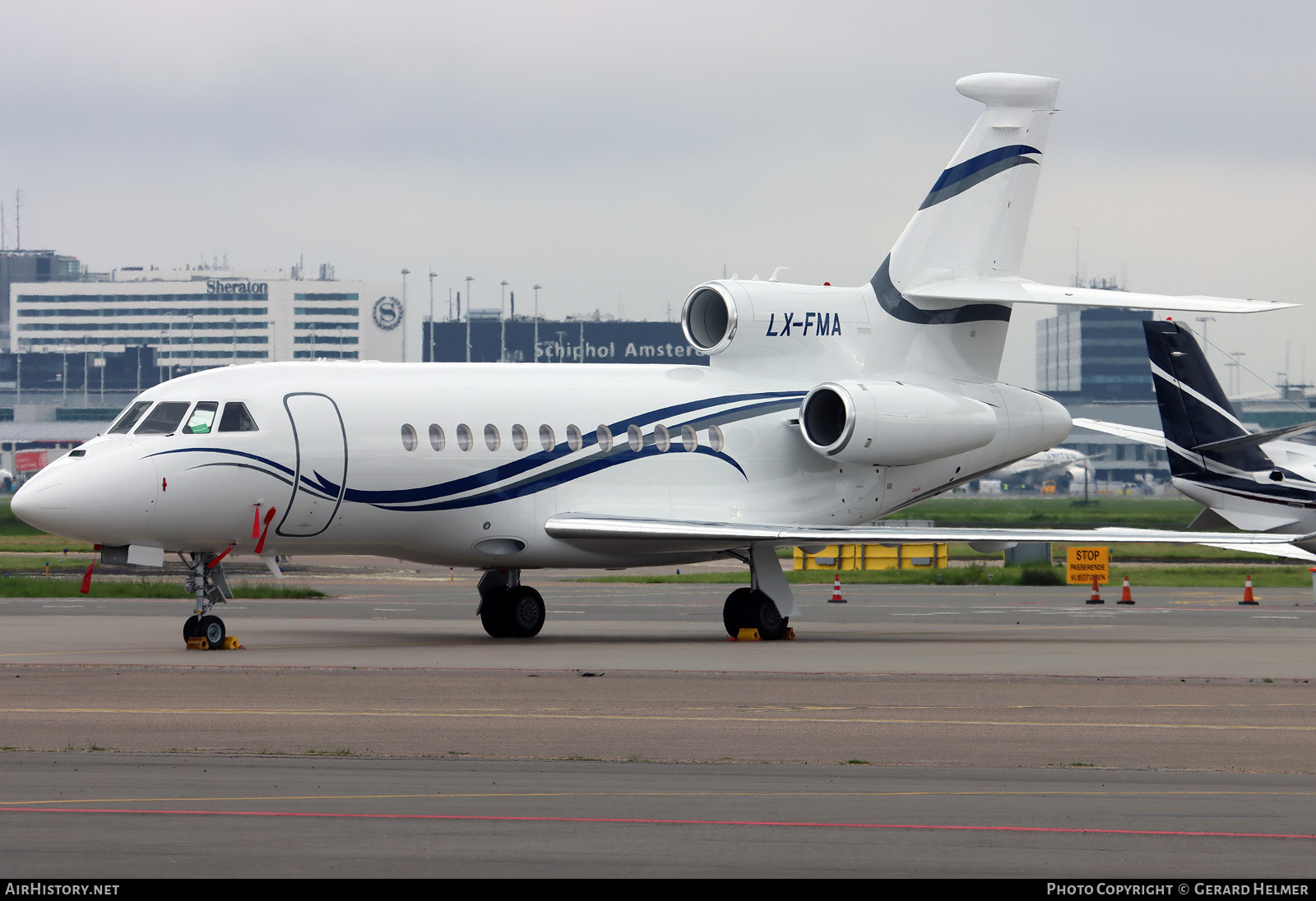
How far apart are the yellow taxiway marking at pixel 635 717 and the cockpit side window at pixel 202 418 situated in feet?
27.4

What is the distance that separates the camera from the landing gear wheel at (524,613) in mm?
27609

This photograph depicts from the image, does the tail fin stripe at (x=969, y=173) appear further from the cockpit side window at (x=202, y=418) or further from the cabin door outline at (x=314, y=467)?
the cockpit side window at (x=202, y=418)

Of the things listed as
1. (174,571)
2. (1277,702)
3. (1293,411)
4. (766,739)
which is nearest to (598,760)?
(766,739)

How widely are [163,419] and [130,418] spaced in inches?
23.1

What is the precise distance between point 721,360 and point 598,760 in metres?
16.9

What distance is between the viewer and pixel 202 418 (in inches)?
964

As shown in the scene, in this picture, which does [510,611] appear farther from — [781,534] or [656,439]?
[781,534]

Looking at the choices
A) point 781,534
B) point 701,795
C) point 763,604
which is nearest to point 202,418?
point 781,534

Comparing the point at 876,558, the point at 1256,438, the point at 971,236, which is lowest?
the point at 876,558

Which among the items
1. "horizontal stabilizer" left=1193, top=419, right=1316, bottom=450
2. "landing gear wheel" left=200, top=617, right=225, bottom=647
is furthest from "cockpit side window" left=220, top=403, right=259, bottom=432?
"horizontal stabilizer" left=1193, top=419, right=1316, bottom=450

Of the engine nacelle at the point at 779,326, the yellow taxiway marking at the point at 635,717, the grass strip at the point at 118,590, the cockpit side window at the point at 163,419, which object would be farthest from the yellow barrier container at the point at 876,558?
the yellow taxiway marking at the point at 635,717

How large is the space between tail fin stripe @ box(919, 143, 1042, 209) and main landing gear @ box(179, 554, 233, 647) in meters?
13.9

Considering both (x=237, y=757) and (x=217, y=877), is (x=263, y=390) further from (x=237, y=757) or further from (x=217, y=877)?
(x=217, y=877)
